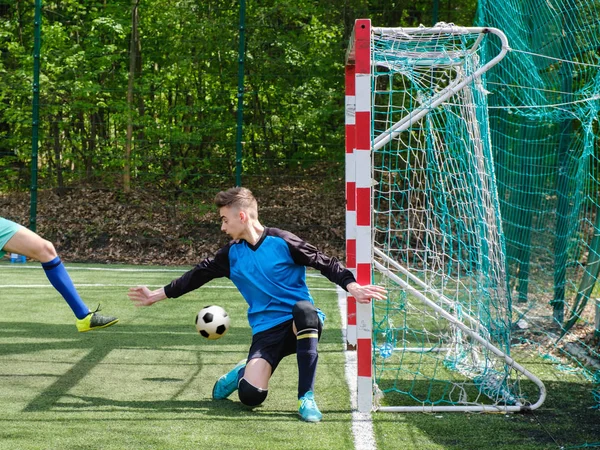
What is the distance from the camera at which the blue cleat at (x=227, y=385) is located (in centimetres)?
466

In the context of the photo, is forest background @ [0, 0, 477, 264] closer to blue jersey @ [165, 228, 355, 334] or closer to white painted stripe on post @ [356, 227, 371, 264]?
blue jersey @ [165, 228, 355, 334]

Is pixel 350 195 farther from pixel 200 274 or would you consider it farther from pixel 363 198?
pixel 200 274

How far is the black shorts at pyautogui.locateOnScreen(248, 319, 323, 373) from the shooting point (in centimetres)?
454

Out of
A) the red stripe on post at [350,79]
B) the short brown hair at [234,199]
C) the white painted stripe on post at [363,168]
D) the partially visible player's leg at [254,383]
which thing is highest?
the red stripe on post at [350,79]

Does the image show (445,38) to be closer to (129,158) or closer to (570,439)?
(570,439)

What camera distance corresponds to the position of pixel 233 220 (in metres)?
4.52

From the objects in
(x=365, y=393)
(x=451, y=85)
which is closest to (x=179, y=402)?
(x=365, y=393)

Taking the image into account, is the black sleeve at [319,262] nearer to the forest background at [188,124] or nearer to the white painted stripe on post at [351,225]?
the white painted stripe on post at [351,225]

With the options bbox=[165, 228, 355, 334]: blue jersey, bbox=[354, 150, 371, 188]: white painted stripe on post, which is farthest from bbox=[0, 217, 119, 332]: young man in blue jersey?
bbox=[354, 150, 371, 188]: white painted stripe on post

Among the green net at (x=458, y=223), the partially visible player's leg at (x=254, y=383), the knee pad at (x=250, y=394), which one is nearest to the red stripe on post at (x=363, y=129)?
the green net at (x=458, y=223)

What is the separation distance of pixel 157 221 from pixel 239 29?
3.66m

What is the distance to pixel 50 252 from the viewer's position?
5066 mm

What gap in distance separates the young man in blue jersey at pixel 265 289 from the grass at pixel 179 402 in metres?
0.21

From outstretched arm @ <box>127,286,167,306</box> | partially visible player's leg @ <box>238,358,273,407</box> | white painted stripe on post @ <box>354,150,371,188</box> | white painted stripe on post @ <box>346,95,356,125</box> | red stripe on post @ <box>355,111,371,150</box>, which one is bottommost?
partially visible player's leg @ <box>238,358,273,407</box>
